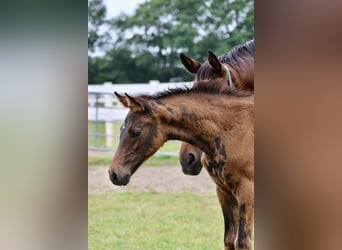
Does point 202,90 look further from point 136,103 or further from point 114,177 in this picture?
point 114,177

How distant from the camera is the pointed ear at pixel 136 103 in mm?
2156

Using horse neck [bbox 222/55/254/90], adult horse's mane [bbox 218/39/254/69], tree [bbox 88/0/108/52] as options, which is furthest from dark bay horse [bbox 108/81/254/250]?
tree [bbox 88/0/108/52]

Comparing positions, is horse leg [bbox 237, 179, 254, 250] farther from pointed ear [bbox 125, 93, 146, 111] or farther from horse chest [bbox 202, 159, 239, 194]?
pointed ear [bbox 125, 93, 146, 111]

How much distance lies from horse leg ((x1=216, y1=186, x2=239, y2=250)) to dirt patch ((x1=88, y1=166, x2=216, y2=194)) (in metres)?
2.81

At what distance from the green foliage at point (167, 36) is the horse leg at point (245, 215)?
178 inches

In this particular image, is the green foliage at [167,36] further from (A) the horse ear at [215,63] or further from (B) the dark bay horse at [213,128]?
(B) the dark bay horse at [213,128]

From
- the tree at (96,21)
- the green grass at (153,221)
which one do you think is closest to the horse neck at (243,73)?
the green grass at (153,221)

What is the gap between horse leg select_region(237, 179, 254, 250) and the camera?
213 cm

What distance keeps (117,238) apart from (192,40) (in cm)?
337
